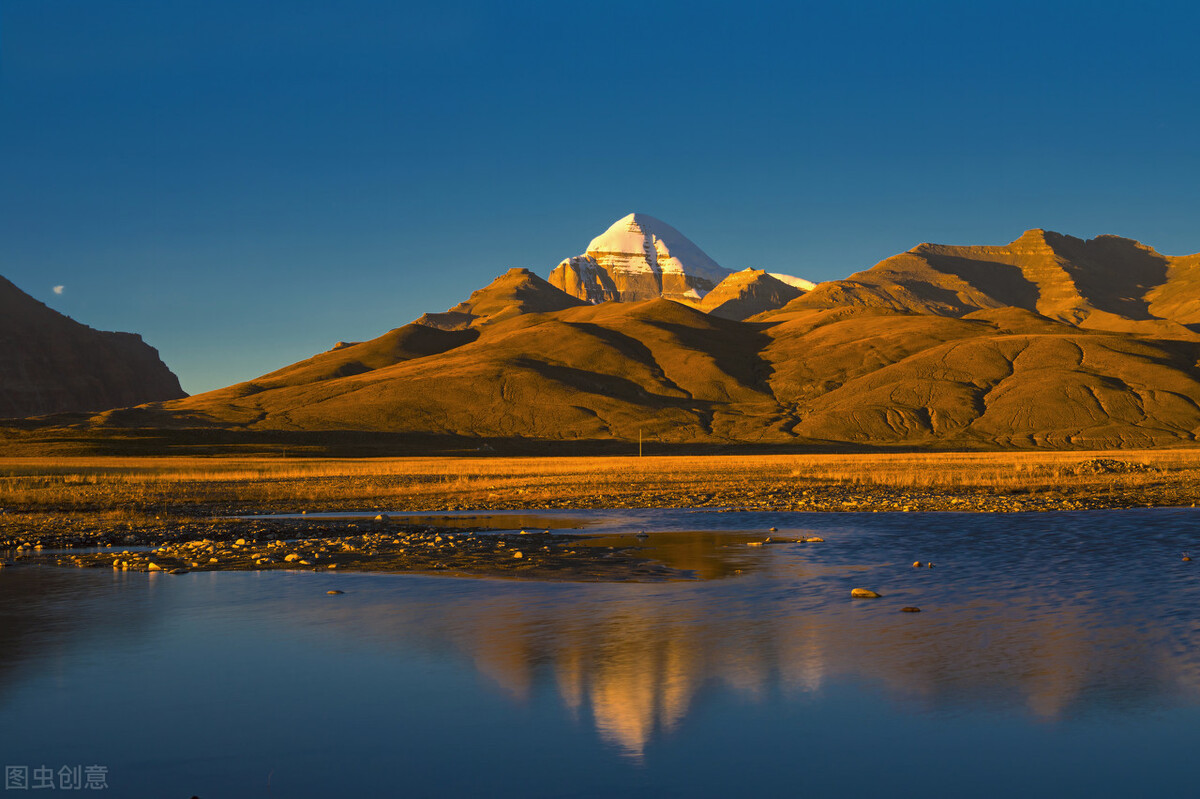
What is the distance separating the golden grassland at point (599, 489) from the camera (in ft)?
157

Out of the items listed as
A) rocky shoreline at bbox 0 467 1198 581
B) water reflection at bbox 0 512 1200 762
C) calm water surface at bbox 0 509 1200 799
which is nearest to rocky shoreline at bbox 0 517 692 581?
rocky shoreline at bbox 0 467 1198 581

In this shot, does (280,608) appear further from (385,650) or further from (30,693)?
(30,693)

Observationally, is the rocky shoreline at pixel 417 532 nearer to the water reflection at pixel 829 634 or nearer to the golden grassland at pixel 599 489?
the golden grassland at pixel 599 489

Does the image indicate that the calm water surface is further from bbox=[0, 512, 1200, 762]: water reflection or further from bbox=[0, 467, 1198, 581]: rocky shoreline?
bbox=[0, 467, 1198, 581]: rocky shoreline

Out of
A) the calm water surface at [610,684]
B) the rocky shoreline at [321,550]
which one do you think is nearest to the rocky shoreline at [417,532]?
the rocky shoreline at [321,550]

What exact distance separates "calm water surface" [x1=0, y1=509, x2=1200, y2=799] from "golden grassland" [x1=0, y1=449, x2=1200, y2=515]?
23.9 meters

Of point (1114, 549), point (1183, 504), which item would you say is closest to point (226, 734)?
point (1114, 549)

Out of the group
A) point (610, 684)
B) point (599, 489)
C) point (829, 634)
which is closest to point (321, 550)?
point (829, 634)

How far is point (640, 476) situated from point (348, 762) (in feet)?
204

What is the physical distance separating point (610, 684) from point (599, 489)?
150ft

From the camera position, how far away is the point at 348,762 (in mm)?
11094

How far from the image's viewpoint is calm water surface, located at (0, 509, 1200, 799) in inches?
421

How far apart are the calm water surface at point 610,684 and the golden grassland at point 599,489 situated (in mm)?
23895

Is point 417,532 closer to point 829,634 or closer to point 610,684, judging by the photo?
point 829,634
